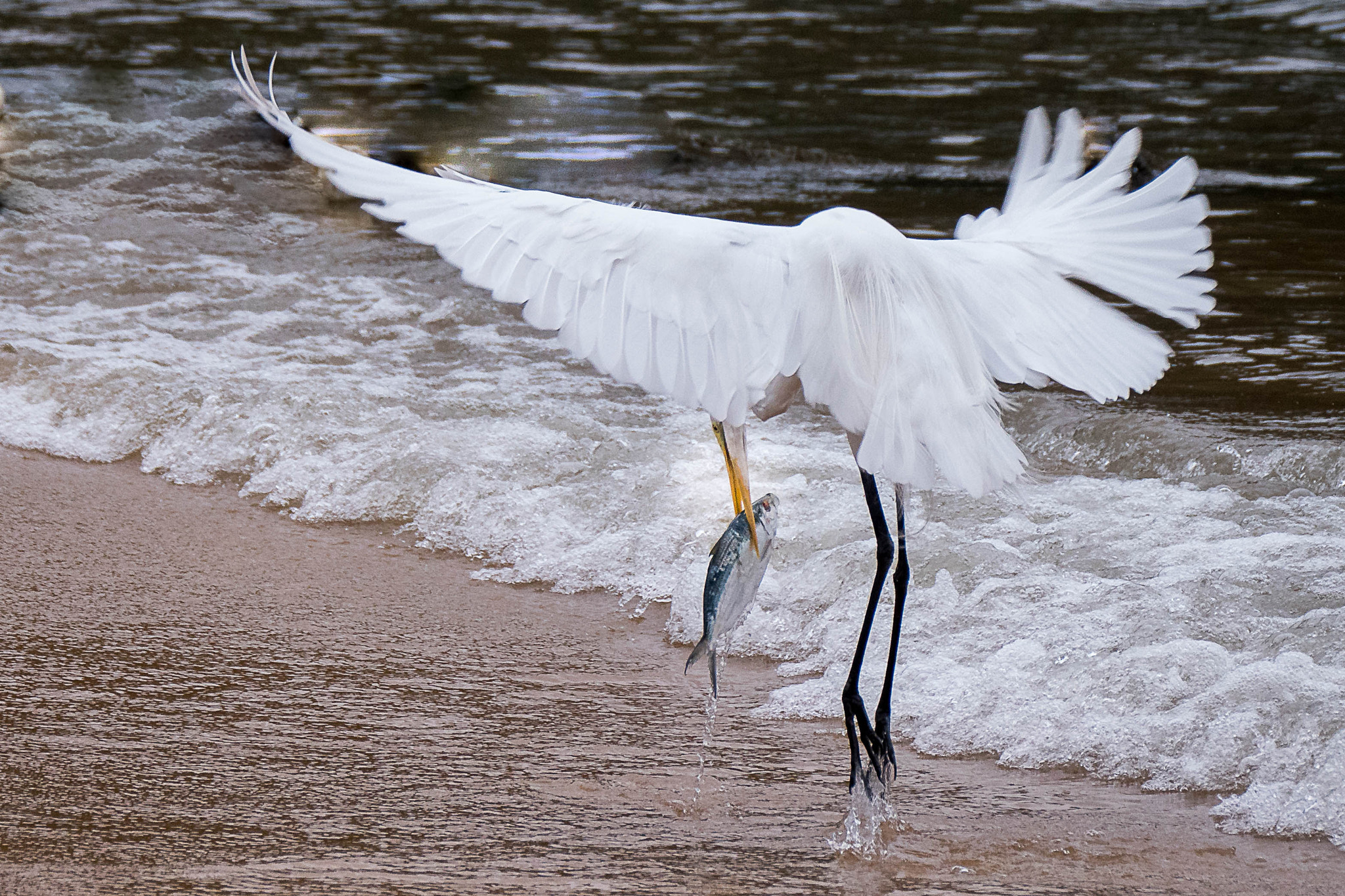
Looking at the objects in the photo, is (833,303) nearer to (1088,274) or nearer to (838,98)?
(1088,274)

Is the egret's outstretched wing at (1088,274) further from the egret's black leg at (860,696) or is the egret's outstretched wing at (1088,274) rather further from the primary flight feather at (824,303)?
the egret's black leg at (860,696)

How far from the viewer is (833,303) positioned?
2.35 meters

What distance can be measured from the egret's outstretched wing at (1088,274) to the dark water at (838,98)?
7.29 feet

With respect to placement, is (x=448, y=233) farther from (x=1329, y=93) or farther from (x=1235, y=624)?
(x=1329, y=93)

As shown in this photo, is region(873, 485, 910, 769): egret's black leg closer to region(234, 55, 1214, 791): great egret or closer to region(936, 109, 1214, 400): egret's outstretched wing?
region(234, 55, 1214, 791): great egret

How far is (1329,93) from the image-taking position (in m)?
10.5

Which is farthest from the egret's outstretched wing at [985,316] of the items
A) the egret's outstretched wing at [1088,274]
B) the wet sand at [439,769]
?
the wet sand at [439,769]

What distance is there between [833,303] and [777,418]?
2.50 meters

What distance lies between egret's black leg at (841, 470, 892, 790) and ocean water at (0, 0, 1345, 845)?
304 millimetres

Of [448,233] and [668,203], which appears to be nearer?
[448,233]

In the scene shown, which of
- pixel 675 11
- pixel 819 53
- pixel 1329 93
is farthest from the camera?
pixel 675 11

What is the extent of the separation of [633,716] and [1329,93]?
9.57m

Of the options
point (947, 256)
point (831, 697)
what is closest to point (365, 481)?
point (831, 697)

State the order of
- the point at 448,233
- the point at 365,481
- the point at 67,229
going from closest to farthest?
the point at 448,233 → the point at 365,481 → the point at 67,229
